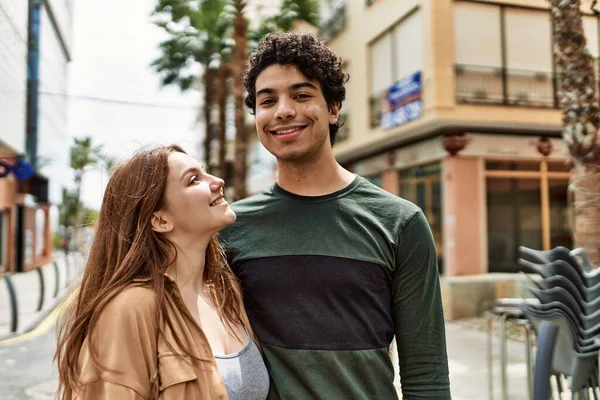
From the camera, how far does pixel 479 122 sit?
13367 millimetres

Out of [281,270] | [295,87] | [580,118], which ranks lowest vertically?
[281,270]

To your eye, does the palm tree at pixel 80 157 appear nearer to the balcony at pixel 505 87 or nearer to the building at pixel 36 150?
the building at pixel 36 150

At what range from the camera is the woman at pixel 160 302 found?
1505 mm

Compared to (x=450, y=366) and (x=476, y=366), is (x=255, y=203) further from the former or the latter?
(x=476, y=366)

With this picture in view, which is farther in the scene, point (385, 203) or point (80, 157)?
point (80, 157)

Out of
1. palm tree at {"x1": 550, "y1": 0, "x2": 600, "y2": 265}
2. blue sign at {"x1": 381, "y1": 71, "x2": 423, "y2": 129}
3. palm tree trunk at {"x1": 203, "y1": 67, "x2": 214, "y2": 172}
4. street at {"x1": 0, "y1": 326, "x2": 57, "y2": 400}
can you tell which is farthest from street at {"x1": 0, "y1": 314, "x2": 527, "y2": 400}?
palm tree trunk at {"x1": 203, "y1": 67, "x2": 214, "y2": 172}

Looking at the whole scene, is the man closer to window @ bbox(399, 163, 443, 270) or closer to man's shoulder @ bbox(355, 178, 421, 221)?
man's shoulder @ bbox(355, 178, 421, 221)

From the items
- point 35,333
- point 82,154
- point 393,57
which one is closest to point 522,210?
point 393,57

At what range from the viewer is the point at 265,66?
6.70 ft

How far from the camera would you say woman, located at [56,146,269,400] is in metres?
1.50

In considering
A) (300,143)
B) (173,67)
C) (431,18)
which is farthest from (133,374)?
(173,67)

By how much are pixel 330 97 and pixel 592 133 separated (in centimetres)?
458

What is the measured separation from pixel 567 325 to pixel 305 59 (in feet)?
6.76

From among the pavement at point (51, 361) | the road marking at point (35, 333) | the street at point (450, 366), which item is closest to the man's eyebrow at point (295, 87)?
the pavement at point (51, 361)
